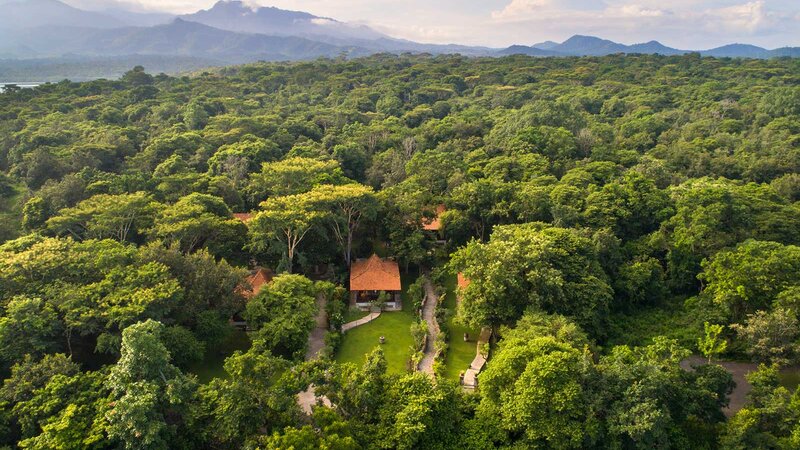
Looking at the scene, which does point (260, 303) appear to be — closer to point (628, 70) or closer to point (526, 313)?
point (526, 313)

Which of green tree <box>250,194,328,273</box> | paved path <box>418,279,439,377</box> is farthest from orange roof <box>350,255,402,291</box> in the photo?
green tree <box>250,194,328,273</box>

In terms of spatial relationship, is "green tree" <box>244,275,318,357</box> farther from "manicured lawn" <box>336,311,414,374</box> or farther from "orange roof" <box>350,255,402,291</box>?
"orange roof" <box>350,255,402,291</box>

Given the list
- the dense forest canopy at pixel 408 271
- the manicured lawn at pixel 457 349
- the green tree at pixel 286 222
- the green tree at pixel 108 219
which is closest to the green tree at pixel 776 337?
the dense forest canopy at pixel 408 271

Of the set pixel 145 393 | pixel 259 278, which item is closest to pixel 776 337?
pixel 145 393

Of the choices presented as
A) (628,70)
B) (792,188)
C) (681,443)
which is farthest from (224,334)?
(628,70)

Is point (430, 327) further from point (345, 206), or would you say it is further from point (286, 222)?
point (286, 222)

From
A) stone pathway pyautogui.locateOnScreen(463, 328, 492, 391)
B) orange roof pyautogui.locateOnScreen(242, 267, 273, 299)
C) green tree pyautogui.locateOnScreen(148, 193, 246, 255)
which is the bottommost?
stone pathway pyautogui.locateOnScreen(463, 328, 492, 391)

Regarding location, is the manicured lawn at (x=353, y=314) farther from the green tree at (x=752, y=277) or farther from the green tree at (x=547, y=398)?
the green tree at (x=752, y=277)
